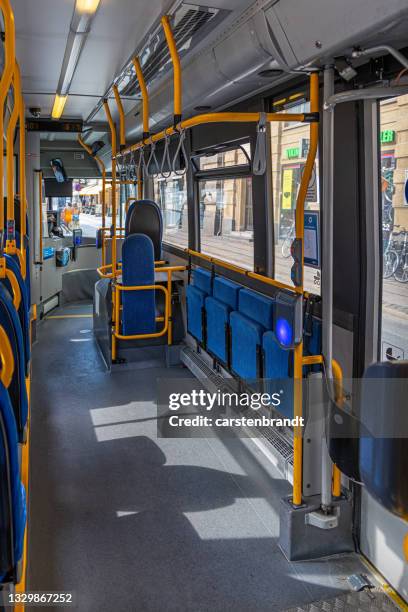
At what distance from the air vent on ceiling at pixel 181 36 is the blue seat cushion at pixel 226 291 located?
5.98 feet

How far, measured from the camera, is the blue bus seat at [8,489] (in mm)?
1387

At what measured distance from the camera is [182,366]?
20.8ft

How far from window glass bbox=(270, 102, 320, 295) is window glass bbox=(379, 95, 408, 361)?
739mm

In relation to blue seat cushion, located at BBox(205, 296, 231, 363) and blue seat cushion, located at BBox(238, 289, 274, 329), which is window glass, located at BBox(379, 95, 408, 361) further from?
blue seat cushion, located at BBox(205, 296, 231, 363)

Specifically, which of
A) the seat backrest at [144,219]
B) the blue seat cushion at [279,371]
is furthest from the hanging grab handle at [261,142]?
the seat backrest at [144,219]

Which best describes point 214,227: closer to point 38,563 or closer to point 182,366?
point 182,366

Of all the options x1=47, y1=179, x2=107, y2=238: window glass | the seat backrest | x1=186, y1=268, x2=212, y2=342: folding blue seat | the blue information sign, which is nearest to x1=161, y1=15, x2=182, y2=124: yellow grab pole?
the blue information sign

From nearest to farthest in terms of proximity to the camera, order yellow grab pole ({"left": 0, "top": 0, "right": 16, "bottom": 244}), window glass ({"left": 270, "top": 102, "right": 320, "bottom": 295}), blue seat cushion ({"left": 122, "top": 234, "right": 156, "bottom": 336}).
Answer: yellow grab pole ({"left": 0, "top": 0, "right": 16, "bottom": 244}), window glass ({"left": 270, "top": 102, "right": 320, "bottom": 295}), blue seat cushion ({"left": 122, "top": 234, "right": 156, "bottom": 336})

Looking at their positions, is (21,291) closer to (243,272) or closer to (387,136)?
(387,136)

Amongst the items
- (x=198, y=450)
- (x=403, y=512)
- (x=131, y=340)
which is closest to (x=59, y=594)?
(x=198, y=450)

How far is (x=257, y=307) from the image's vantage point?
167 inches

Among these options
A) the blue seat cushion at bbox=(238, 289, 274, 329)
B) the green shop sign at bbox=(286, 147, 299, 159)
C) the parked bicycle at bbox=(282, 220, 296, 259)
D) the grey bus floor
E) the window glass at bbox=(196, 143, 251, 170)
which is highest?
the window glass at bbox=(196, 143, 251, 170)

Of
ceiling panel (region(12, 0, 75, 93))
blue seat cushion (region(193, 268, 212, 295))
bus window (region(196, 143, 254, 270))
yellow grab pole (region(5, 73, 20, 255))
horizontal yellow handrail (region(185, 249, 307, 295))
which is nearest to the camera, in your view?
yellow grab pole (region(5, 73, 20, 255))

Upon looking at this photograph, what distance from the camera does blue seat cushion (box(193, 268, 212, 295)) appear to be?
5.44 m
